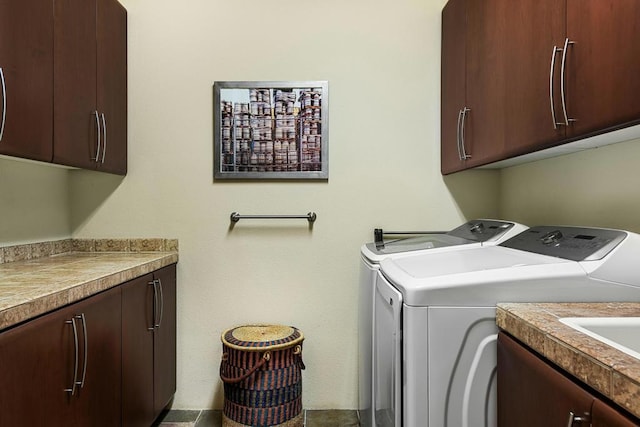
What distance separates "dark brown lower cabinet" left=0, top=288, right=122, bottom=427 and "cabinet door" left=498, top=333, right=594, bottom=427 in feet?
4.05

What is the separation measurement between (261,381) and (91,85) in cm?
159

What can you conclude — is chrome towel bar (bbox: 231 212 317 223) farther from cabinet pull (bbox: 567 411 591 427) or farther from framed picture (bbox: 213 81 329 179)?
cabinet pull (bbox: 567 411 591 427)

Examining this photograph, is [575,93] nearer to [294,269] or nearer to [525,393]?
[525,393]

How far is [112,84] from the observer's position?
221 cm

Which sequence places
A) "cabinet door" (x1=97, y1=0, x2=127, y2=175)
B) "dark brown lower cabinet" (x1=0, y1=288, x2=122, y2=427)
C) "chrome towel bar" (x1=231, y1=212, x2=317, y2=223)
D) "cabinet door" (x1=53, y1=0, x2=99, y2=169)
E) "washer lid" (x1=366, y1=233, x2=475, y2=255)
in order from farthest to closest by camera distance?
1. "chrome towel bar" (x1=231, y1=212, x2=317, y2=223)
2. "cabinet door" (x1=97, y1=0, x2=127, y2=175)
3. "washer lid" (x1=366, y1=233, x2=475, y2=255)
4. "cabinet door" (x1=53, y1=0, x2=99, y2=169)
5. "dark brown lower cabinet" (x1=0, y1=288, x2=122, y2=427)

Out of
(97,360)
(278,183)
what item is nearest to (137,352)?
(97,360)

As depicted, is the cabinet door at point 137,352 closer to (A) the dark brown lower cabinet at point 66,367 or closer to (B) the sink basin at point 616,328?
(A) the dark brown lower cabinet at point 66,367

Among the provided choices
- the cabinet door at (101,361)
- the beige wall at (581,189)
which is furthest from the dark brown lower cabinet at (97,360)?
the beige wall at (581,189)

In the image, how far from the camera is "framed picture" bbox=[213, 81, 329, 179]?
2.37 metres

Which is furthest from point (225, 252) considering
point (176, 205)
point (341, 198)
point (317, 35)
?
point (317, 35)

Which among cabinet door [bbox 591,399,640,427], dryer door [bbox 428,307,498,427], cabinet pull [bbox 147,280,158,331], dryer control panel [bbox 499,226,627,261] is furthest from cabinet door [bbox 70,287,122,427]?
dryer control panel [bbox 499,226,627,261]

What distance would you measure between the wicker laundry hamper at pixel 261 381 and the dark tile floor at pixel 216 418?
0.24 meters

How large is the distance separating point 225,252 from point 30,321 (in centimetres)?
128

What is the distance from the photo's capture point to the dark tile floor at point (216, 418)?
2.24 meters
